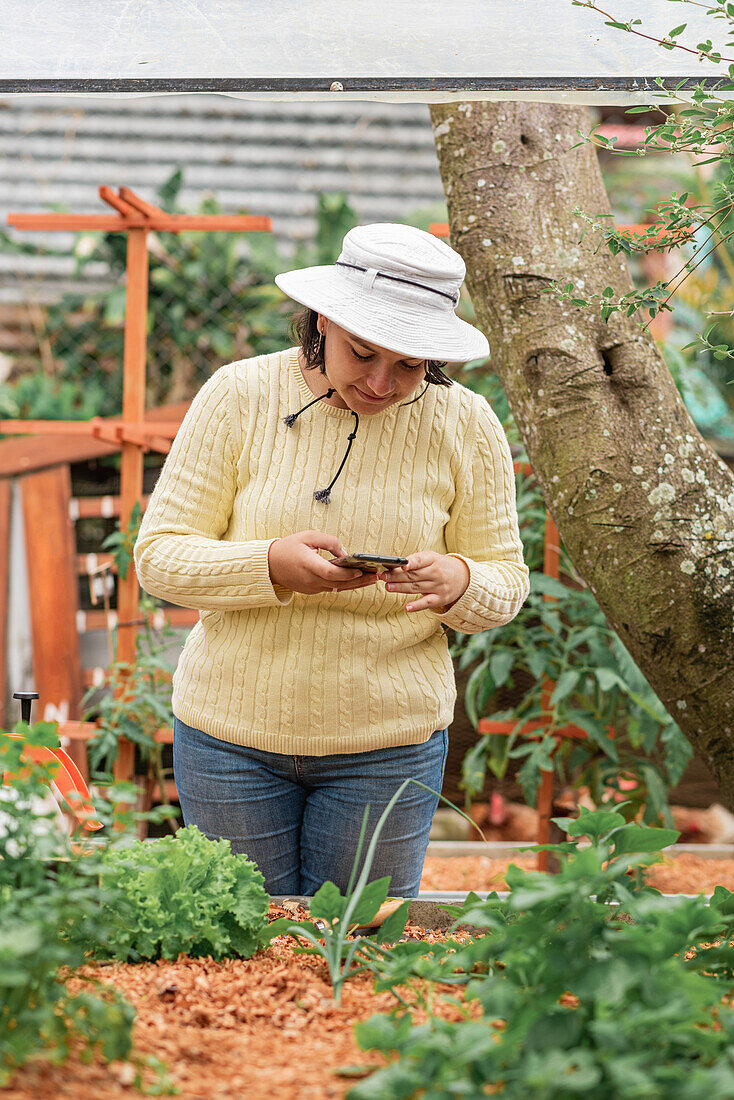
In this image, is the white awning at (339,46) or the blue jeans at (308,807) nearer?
the white awning at (339,46)

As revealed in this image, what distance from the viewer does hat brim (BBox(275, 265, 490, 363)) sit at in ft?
4.74

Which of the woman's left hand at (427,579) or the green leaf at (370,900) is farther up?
the woman's left hand at (427,579)

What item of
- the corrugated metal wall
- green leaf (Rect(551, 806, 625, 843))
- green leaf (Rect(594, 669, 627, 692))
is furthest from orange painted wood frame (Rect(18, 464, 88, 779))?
green leaf (Rect(551, 806, 625, 843))

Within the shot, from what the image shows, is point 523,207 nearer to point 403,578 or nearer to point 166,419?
point 403,578

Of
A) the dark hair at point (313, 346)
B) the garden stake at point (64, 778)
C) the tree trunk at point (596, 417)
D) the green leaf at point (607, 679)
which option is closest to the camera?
the garden stake at point (64, 778)

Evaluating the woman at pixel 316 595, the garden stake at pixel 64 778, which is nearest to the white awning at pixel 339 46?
the woman at pixel 316 595

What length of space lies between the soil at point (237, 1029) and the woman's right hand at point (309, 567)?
0.51m

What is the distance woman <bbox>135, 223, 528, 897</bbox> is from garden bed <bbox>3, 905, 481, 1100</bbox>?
332 millimetres

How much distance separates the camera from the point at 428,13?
1.45 metres

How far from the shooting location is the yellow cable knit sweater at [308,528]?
1.62m

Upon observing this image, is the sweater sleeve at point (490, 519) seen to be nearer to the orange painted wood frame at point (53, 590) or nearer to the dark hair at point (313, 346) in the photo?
the dark hair at point (313, 346)

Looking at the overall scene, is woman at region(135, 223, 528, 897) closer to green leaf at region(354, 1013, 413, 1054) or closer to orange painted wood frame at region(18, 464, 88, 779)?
green leaf at region(354, 1013, 413, 1054)

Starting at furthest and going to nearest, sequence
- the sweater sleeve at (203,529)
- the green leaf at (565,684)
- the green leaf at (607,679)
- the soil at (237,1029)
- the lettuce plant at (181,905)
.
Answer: the green leaf at (565,684)
the green leaf at (607,679)
the sweater sleeve at (203,529)
the lettuce plant at (181,905)
the soil at (237,1029)

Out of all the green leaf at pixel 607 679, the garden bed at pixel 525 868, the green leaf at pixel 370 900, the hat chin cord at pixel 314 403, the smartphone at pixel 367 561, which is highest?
the hat chin cord at pixel 314 403
